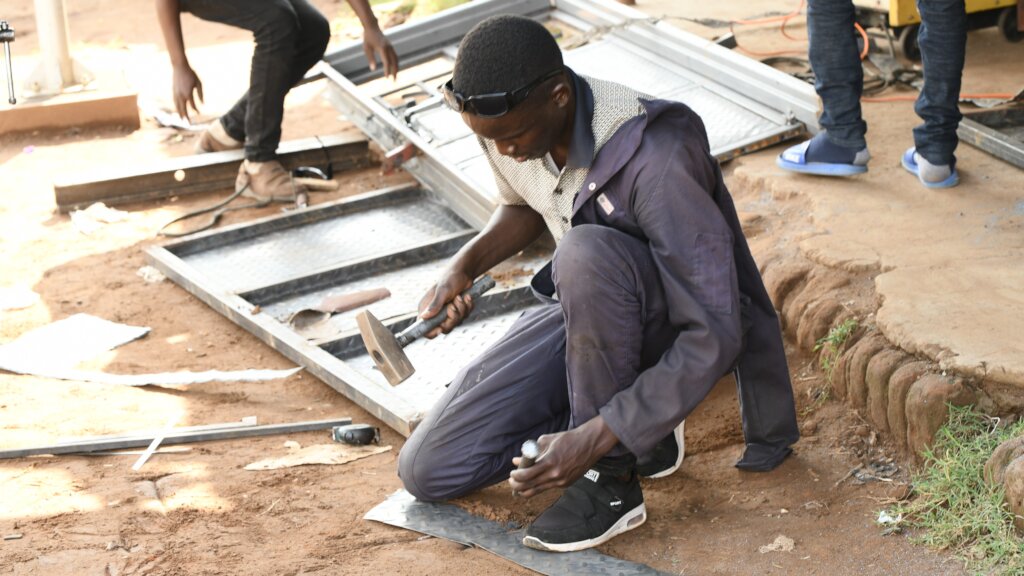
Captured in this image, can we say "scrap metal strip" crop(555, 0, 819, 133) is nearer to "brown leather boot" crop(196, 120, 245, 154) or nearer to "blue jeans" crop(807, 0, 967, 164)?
"blue jeans" crop(807, 0, 967, 164)

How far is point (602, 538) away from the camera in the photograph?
3.08 metres

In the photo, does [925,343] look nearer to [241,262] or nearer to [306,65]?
[241,262]

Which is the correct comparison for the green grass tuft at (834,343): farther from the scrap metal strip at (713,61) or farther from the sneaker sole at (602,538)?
the scrap metal strip at (713,61)

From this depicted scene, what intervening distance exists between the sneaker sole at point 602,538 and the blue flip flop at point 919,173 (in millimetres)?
2003

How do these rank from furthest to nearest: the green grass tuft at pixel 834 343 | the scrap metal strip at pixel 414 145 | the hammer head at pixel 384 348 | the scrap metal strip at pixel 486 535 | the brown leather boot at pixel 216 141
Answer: the brown leather boot at pixel 216 141 < the scrap metal strip at pixel 414 145 < the green grass tuft at pixel 834 343 < the hammer head at pixel 384 348 < the scrap metal strip at pixel 486 535

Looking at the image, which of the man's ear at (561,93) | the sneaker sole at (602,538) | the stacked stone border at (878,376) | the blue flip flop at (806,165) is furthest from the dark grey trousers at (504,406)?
the blue flip flop at (806,165)

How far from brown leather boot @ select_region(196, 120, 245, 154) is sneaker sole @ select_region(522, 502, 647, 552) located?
424 cm

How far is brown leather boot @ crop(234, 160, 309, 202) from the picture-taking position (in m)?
6.29

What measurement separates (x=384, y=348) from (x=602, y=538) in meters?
0.80

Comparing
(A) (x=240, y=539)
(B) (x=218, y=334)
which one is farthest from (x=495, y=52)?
(B) (x=218, y=334)

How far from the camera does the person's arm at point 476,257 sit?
3.28 m

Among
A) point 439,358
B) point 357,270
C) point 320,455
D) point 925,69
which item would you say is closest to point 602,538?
point 320,455

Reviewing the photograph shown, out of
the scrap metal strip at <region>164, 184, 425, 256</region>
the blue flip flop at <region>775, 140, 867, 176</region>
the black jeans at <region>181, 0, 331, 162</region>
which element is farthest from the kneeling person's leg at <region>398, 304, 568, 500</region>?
the black jeans at <region>181, 0, 331, 162</region>

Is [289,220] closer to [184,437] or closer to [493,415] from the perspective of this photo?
[184,437]
